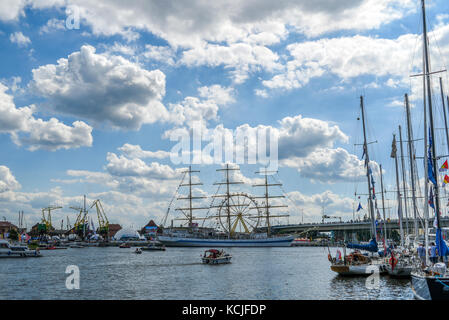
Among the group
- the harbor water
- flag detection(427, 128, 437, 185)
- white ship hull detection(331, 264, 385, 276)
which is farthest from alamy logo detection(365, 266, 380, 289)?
flag detection(427, 128, 437, 185)

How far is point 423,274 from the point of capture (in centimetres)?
2386

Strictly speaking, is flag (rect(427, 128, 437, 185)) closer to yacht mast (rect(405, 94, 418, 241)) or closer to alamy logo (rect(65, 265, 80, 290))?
yacht mast (rect(405, 94, 418, 241))

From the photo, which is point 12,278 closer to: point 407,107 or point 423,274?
point 423,274

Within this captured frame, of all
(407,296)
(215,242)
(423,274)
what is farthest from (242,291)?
(215,242)

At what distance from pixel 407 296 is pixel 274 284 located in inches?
583

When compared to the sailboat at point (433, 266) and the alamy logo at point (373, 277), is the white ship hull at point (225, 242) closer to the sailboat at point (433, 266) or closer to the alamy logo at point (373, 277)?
the alamy logo at point (373, 277)

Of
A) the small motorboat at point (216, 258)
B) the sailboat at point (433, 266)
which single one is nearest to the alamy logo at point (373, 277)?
the sailboat at point (433, 266)

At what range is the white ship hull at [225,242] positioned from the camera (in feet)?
563

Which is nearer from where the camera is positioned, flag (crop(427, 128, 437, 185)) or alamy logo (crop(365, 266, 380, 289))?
flag (crop(427, 128, 437, 185))

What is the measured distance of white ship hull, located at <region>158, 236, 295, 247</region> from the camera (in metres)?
172

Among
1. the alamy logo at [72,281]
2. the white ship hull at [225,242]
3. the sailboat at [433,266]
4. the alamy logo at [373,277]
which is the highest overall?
the sailboat at [433,266]

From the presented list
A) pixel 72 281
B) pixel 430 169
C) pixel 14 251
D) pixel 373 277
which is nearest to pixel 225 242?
pixel 14 251

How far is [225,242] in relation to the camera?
17250 centimetres
